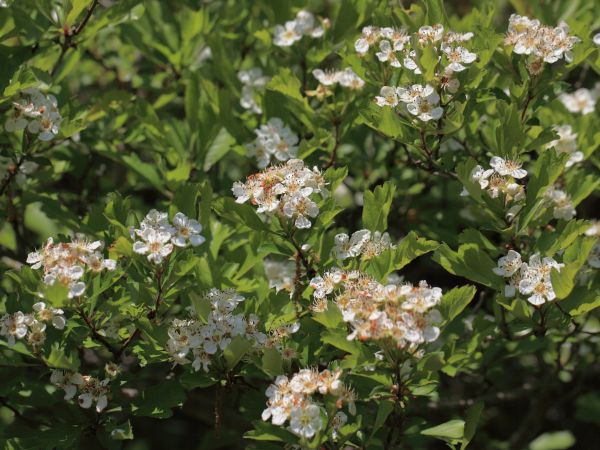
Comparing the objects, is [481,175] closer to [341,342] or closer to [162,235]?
[341,342]

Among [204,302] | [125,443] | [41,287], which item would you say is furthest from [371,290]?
[125,443]

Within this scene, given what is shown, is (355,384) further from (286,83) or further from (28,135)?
(28,135)

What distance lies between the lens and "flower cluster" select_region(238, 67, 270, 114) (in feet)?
8.48

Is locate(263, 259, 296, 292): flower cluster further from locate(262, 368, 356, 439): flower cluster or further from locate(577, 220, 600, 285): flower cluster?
locate(577, 220, 600, 285): flower cluster

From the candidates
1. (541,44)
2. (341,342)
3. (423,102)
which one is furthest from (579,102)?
(341,342)

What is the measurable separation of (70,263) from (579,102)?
170 centimetres

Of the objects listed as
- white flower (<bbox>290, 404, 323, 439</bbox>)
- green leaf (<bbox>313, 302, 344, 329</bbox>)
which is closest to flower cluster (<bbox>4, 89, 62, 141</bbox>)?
green leaf (<bbox>313, 302, 344, 329</bbox>)

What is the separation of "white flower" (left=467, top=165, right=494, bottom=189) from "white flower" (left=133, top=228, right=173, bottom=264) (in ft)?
2.43

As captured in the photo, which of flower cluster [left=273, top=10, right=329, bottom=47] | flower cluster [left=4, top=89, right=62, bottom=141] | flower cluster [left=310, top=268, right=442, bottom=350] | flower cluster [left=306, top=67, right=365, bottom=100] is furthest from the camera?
flower cluster [left=273, top=10, right=329, bottom=47]

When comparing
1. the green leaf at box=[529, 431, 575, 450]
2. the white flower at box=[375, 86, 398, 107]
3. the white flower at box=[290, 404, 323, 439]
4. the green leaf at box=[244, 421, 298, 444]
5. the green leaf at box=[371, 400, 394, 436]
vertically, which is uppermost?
the white flower at box=[375, 86, 398, 107]

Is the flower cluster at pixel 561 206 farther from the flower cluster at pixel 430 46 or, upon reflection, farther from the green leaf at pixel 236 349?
the green leaf at pixel 236 349

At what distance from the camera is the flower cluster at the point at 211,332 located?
1867mm

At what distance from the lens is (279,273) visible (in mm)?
2418

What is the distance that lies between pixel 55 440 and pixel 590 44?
166 centimetres
